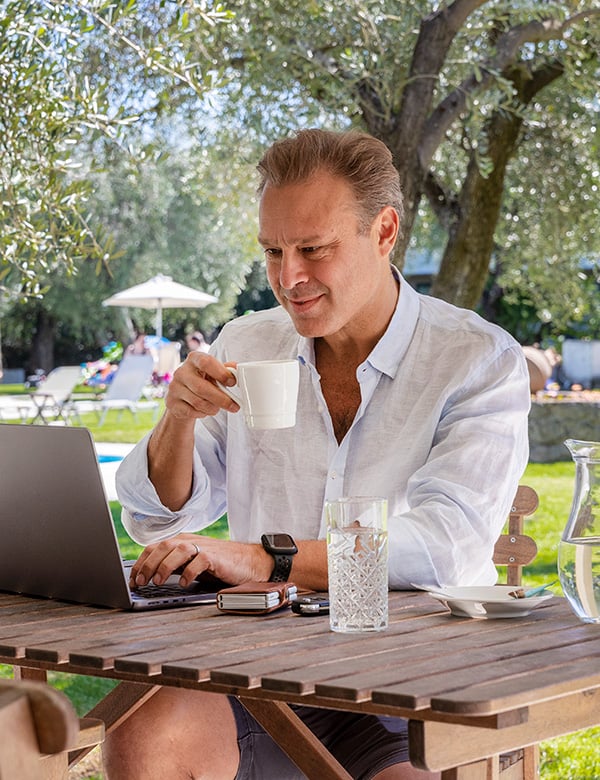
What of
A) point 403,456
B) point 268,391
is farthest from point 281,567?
point 403,456

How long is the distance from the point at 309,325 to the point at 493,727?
47.3 inches

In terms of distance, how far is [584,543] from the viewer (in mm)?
1800

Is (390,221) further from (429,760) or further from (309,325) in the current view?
(429,760)

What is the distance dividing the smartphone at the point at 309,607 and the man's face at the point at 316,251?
69 cm

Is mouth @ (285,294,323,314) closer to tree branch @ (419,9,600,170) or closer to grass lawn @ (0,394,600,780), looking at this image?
grass lawn @ (0,394,600,780)

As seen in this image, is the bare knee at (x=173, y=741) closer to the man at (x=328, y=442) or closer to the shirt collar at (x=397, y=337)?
the man at (x=328, y=442)

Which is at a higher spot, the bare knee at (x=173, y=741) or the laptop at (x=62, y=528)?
the laptop at (x=62, y=528)

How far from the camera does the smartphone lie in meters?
1.92

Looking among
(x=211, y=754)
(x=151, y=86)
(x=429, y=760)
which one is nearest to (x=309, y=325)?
(x=211, y=754)

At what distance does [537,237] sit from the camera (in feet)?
29.3

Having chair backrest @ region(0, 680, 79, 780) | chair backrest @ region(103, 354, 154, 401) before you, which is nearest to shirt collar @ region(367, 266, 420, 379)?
chair backrest @ region(0, 680, 79, 780)

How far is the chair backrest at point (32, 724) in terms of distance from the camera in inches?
45.2

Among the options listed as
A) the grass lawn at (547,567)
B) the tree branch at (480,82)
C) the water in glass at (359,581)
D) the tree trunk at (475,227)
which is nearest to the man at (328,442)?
the water in glass at (359,581)

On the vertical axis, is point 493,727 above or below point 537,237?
below
